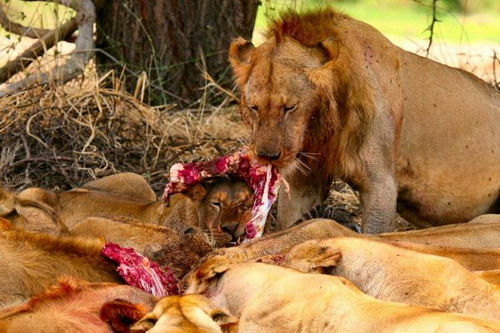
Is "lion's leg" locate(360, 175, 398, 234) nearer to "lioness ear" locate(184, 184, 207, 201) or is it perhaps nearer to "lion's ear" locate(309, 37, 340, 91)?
"lion's ear" locate(309, 37, 340, 91)

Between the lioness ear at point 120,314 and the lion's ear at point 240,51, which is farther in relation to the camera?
the lion's ear at point 240,51

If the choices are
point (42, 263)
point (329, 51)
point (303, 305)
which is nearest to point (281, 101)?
point (329, 51)

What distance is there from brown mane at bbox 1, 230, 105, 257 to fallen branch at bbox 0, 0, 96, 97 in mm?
4307

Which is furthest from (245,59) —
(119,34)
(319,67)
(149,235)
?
(119,34)

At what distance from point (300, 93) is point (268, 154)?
41 cm

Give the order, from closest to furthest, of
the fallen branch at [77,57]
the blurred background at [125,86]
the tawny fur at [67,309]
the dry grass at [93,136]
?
the tawny fur at [67,309] → the dry grass at [93,136] → the blurred background at [125,86] → the fallen branch at [77,57]

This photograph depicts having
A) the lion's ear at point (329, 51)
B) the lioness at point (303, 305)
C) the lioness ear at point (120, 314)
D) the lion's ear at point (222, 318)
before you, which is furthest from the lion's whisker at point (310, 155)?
the lion's ear at point (222, 318)

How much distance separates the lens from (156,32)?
10398 millimetres

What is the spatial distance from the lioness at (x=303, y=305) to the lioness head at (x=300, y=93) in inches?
57.5

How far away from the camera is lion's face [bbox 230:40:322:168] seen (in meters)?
6.88

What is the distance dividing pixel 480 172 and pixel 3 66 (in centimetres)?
410

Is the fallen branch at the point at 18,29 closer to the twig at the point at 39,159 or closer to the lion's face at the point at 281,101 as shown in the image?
the twig at the point at 39,159

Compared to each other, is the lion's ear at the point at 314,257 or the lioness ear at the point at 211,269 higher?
the lion's ear at the point at 314,257

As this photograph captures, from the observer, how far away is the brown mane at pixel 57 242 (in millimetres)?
5512
